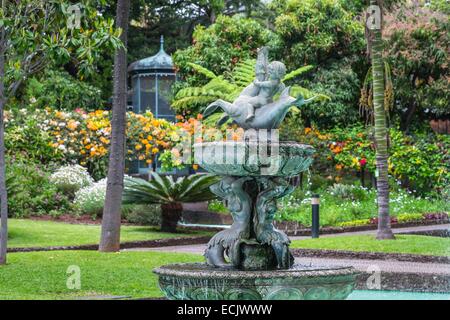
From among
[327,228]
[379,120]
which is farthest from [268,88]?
[327,228]

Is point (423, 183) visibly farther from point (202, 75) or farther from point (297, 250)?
point (297, 250)

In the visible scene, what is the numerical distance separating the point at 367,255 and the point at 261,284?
6547 mm

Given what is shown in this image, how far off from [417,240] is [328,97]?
841cm

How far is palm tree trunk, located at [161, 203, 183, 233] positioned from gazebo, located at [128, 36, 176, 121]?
887 centimetres

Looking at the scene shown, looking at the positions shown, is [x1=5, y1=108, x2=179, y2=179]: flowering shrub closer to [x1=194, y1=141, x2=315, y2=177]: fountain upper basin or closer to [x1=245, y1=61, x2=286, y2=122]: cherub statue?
[x1=245, y1=61, x2=286, y2=122]: cherub statue

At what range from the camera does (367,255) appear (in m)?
14.3

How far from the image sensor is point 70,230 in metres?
17.5

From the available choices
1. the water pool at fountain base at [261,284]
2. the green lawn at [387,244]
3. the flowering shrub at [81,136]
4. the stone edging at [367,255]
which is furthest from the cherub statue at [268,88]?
the flowering shrub at [81,136]

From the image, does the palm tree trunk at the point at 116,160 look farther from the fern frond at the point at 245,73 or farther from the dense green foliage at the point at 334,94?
the dense green foliage at the point at 334,94

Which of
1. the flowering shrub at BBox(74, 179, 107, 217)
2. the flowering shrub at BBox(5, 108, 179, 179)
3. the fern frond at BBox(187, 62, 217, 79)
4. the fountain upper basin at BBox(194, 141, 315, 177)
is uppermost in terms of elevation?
the fern frond at BBox(187, 62, 217, 79)

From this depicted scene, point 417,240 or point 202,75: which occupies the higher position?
point 202,75

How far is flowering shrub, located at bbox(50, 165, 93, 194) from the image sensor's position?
826 inches

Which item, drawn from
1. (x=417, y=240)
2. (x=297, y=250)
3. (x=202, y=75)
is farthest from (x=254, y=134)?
(x=202, y=75)

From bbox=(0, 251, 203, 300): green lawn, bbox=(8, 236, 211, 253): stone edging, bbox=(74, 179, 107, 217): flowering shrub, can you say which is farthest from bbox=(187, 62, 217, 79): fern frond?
bbox=(0, 251, 203, 300): green lawn
